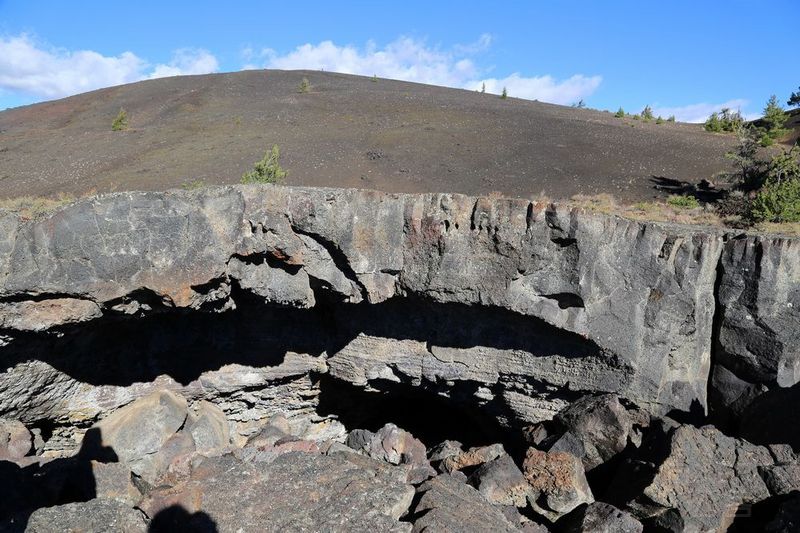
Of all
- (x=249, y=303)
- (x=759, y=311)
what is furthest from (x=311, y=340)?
(x=759, y=311)

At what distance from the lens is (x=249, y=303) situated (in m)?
6.88

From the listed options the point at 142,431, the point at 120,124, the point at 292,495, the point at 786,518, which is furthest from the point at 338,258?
the point at 120,124

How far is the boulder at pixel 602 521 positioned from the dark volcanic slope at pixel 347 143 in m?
11.8

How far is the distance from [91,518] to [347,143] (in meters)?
20.0

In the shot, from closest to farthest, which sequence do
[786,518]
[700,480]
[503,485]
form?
[786,518] → [700,480] → [503,485]

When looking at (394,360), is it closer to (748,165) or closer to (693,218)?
(693,218)

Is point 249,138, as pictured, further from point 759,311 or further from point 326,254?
point 759,311

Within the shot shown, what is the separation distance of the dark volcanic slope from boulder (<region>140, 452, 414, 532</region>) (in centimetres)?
1226

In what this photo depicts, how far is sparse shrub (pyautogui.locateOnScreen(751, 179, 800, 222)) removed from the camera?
9984 millimetres

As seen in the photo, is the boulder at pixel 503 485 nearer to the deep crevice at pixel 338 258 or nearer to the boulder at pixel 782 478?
the boulder at pixel 782 478

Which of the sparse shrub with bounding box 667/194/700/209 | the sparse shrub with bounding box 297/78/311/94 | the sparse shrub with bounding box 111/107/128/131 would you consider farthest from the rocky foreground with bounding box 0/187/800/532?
the sparse shrub with bounding box 297/78/311/94

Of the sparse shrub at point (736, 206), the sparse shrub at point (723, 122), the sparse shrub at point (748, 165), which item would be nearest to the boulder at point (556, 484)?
the sparse shrub at point (736, 206)

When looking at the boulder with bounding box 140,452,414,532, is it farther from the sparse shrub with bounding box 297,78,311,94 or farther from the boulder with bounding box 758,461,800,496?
the sparse shrub with bounding box 297,78,311,94

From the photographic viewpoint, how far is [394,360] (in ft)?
23.9
